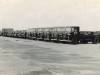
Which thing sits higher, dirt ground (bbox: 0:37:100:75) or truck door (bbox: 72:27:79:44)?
truck door (bbox: 72:27:79:44)

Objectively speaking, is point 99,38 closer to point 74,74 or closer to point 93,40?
point 93,40

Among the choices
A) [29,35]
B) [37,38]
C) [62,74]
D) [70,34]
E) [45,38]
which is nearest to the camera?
[62,74]

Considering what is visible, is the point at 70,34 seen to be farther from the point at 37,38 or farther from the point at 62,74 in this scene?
the point at 62,74

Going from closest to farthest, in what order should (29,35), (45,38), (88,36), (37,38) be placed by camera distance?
(88,36) → (45,38) → (37,38) → (29,35)

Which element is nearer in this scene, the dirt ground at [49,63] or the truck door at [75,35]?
the dirt ground at [49,63]

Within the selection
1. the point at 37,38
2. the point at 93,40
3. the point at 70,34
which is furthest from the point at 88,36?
the point at 37,38

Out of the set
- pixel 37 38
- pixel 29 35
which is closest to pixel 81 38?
pixel 37 38

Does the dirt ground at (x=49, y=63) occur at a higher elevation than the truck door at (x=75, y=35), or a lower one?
lower

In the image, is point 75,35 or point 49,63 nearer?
point 49,63

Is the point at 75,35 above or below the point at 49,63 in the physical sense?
above

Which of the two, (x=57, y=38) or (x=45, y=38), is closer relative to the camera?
(x=57, y=38)

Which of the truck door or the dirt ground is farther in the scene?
the truck door
